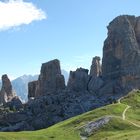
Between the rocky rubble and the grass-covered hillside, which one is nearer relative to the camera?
the grass-covered hillside

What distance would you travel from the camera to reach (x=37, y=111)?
607 feet

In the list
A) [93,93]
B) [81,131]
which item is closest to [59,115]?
[93,93]

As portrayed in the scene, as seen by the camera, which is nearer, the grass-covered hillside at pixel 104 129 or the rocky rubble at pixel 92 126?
the grass-covered hillside at pixel 104 129

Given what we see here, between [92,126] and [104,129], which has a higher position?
[92,126]

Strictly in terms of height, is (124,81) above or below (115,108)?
above

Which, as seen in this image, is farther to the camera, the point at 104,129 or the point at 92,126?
the point at 92,126

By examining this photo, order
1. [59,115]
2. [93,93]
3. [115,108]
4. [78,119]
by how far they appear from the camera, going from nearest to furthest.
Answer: [78,119] → [115,108] → [59,115] → [93,93]

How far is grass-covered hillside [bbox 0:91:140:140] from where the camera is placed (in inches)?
3022

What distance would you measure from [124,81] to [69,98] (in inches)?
1018

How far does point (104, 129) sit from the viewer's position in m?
85.6

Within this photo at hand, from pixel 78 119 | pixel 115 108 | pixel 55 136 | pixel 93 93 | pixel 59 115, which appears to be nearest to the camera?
pixel 55 136

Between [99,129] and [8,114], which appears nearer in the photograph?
[99,129]

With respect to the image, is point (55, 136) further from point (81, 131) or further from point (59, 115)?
point (59, 115)

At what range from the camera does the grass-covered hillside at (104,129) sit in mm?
76750
